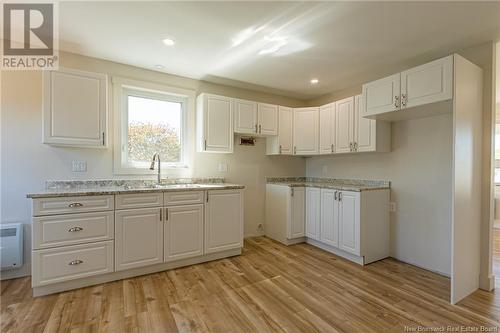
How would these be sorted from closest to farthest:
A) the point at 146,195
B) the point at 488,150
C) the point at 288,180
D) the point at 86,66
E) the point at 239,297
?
the point at 239,297
the point at 488,150
the point at 146,195
the point at 86,66
the point at 288,180

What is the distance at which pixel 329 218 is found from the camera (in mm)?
3293

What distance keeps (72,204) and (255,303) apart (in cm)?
192

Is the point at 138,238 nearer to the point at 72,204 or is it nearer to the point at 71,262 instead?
the point at 71,262

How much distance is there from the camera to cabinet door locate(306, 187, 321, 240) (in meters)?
3.48

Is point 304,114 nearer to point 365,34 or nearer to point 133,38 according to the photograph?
point 365,34

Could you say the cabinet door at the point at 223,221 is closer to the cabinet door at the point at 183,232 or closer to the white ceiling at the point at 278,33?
the cabinet door at the point at 183,232

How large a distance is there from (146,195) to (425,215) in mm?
3236

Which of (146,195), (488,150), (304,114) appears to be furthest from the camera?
(304,114)

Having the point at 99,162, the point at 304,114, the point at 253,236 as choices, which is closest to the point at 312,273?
the point at 253,236

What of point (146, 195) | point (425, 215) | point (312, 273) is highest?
point (146, 195)

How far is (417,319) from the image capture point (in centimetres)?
186

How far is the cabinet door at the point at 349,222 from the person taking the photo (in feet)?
9.57

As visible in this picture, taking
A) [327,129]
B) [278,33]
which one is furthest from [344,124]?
[278,33]

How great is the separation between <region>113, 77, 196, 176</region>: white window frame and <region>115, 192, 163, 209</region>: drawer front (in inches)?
24.9
